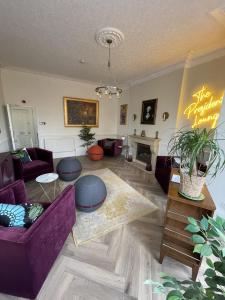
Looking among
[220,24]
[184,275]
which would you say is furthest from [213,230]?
[220,24]

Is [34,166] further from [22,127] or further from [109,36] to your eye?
[109,36]

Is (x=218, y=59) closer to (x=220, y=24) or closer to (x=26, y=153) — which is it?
(x=220, y=24)

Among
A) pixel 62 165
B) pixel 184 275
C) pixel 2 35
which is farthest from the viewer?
pixel 62 165

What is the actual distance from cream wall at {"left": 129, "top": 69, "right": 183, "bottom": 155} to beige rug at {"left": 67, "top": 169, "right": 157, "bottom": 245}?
6.05 ft

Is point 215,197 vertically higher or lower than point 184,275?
higher

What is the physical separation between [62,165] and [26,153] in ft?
3.33

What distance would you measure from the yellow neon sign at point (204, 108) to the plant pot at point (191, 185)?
6.89ft

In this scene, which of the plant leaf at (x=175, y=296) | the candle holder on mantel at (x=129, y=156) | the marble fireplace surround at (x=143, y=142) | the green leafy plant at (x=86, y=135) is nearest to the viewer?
the plant leaf at (x=175, y=296)

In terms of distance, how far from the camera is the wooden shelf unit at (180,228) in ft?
4.41

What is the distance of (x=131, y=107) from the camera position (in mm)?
5266

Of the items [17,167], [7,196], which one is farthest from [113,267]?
[17,167]

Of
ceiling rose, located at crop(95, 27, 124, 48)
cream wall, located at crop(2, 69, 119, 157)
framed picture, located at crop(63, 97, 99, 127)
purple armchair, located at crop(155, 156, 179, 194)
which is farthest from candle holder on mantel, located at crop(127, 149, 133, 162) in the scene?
ceiling rose, located at crop(95, 27, 124, 48)

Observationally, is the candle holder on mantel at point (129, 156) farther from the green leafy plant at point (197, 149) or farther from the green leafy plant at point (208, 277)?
the green leafy plant at point (208, 277)

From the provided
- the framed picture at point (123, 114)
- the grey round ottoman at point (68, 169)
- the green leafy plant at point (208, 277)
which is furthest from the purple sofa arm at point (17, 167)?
the framed picture at point (123, 114)
